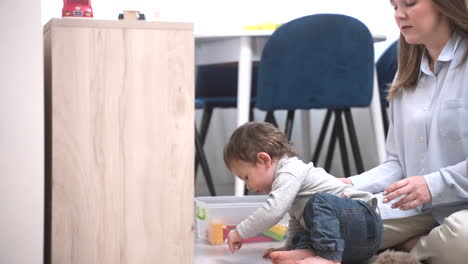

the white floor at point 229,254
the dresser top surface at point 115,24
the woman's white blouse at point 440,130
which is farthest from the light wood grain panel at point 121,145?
the woman's white blouse at point 440,130

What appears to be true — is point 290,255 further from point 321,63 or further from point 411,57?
point 321,63

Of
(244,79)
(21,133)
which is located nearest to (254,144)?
(21,133)

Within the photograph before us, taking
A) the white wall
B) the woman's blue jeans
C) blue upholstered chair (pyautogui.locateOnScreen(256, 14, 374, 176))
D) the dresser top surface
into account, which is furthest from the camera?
blue upholstered chair (pyautogui.locateOnScreen(256, 14, 374, 176))

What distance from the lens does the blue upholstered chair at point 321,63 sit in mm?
2678

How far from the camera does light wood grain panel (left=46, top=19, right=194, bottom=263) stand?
1.43 m

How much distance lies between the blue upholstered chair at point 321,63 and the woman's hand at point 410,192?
3.72 feet

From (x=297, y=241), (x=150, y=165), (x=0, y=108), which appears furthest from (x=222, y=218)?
(x=0, y=108)

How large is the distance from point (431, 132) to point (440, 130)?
3 cm

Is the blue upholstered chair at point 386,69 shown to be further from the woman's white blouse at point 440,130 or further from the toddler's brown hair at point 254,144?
the toddler's brown hair at point 254,144

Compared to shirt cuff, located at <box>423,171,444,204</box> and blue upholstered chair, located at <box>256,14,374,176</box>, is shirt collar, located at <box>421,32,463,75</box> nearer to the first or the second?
shirt cuff, located at <box>423,171,444,204</box>

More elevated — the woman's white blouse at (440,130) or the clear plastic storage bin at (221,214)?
the woman's white blouse at (440,130)

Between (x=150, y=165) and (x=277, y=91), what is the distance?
134cm

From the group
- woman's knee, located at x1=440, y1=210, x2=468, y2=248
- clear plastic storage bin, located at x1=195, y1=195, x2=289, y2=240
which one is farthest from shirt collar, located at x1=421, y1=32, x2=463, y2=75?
clear plastic storage bin, located at x1=195, y1=195, x2=289, y2=240

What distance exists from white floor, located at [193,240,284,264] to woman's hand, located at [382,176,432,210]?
0.48 meters
